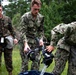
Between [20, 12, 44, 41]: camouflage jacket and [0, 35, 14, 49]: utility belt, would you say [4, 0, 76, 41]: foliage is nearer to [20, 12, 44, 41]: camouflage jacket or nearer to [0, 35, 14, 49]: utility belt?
[0, 35, 14, 49]: utility belt

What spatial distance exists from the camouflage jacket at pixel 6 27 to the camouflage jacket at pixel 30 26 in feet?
3.12

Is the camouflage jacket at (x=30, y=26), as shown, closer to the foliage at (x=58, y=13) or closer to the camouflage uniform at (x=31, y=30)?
the camouflage uniform at (x=31, y=30)

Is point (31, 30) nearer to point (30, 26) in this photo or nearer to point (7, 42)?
point (30, 26)

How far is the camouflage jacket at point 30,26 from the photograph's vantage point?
23.7 ft

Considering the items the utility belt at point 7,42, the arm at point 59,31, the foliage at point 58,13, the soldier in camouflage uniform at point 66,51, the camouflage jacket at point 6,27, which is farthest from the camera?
the foliage at point 58,13

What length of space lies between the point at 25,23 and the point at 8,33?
1170 mm

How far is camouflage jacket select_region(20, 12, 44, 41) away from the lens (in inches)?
285

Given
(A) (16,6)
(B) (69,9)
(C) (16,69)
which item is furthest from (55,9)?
(C) (16,69)

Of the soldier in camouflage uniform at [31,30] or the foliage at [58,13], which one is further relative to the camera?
the foliage at [58,13]

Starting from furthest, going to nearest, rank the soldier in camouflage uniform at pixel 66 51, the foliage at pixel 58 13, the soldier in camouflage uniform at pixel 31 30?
the foliage at pixel 58 13
the soldier in camouflage uniform at pixel 31 30
the soldier in camouflage uniform at pixel 66 51

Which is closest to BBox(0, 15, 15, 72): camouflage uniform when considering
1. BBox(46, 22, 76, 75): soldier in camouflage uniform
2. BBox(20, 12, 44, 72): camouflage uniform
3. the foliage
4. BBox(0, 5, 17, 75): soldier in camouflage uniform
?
BBox(0, 5, 17, 75): soldier in camouflage uniform

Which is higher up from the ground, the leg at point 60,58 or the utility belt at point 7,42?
the utility belt at point 7,42

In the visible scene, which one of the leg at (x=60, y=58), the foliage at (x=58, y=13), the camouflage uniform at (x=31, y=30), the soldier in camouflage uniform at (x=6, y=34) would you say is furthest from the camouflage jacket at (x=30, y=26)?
the foliage at (x=58, y=13)

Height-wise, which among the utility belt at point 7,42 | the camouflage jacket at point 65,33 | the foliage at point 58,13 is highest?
the foliage at point 58,13
